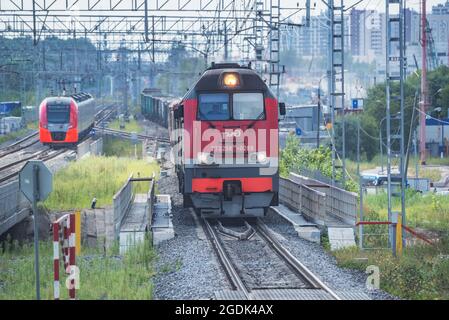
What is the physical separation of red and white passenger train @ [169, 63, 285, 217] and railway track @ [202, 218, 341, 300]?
71cm

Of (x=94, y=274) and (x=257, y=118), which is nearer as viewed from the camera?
(x=94, y=274)

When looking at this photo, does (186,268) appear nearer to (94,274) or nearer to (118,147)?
(94,274)

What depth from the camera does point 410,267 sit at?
14.7 m

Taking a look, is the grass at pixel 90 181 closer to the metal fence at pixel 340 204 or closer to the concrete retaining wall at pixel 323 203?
the concrete retaining wall at pixel 323 203

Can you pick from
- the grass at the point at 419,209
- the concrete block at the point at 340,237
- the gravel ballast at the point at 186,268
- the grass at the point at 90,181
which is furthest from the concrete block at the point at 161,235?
the grass at the point at 419,209

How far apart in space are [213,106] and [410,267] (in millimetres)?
7054

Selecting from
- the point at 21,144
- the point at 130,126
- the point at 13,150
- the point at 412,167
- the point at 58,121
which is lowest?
the point at 412,167

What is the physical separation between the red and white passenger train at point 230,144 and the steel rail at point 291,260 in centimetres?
76

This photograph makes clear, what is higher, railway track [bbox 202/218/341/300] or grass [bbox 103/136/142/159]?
grass [bbox 103/136/142/159]

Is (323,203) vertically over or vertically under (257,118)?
under

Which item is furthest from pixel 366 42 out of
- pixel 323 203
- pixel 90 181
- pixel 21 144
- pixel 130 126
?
pixel 323 203

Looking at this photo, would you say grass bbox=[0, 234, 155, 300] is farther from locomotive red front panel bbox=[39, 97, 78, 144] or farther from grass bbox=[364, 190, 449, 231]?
locomotive red front panel bbox=[39, 97, 78, 144]

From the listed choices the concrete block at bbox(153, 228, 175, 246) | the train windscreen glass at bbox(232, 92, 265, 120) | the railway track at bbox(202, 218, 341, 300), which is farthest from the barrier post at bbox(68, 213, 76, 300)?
the train windscreen glass at bbox(232, 92, 265, 120)

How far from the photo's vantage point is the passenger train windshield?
20375 mm
